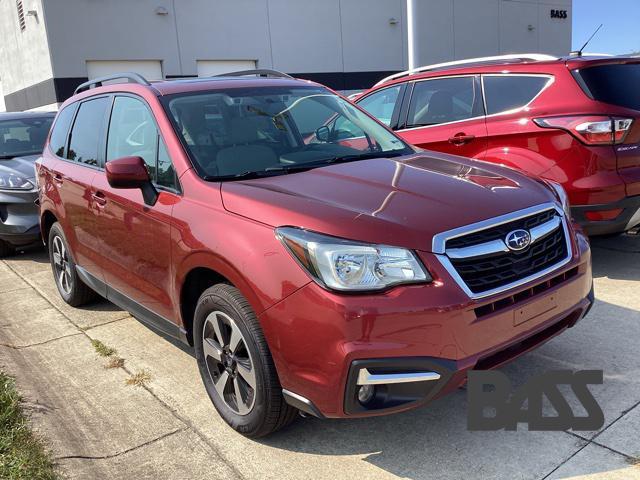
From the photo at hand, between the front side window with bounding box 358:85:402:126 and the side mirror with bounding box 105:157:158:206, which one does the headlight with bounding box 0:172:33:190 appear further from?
the side mirror with bounding box 105:157:158:206

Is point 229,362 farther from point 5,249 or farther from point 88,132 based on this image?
point 5,249

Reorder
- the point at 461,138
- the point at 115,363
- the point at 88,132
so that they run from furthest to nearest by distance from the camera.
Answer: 1. the point at 461,138
2. the point at 88,132
3. the point at 115,363

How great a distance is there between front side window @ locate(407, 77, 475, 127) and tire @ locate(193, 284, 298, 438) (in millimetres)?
3419

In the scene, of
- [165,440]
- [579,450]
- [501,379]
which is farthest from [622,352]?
[165,440]

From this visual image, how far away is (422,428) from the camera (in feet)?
9.55

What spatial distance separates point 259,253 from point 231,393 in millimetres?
874

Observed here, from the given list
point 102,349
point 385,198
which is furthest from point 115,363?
point 385,198

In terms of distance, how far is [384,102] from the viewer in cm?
637

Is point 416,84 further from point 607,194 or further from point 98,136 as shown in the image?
point 98,136

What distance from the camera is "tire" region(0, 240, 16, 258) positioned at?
276 inches

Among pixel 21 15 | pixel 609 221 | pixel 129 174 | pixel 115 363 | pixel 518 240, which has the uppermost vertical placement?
pixel 21 15

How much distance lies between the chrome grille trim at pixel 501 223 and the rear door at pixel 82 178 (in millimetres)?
2561

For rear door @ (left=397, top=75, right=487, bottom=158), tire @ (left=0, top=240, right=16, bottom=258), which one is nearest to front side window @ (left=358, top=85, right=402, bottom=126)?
rear door @ (left=397, top=75, right=487, bottom=158)

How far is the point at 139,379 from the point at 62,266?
74.6 inches
